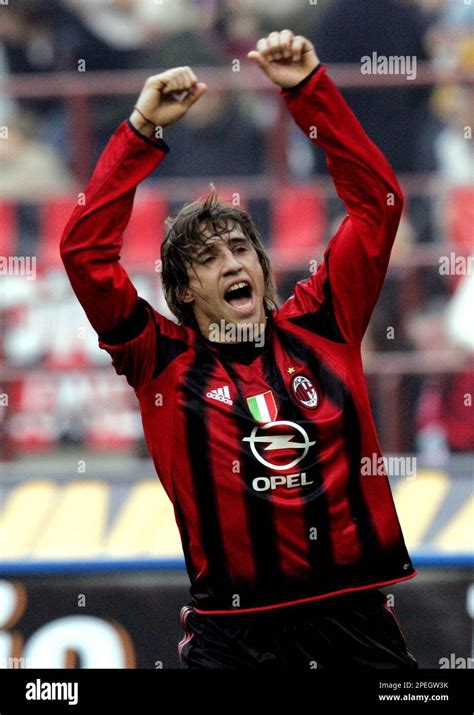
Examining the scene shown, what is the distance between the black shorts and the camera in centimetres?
343

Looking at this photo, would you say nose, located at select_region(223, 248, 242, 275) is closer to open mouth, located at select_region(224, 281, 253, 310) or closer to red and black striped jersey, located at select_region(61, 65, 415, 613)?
open mouth, located at select_region(224, 281, 253, 310)

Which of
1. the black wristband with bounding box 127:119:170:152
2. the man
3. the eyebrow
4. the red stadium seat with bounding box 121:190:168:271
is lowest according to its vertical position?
the man

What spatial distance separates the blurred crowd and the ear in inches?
136

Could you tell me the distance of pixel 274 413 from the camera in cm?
343

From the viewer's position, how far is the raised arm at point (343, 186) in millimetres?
3355

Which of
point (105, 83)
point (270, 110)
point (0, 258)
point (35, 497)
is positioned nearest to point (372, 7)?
point (270, 110)

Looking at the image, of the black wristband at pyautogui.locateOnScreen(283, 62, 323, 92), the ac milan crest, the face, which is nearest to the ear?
the face

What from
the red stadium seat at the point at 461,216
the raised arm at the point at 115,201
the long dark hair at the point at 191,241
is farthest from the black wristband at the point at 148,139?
the red stadium seat at the point at 461,216

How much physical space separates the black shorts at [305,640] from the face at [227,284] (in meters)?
0.72

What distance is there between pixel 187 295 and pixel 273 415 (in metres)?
0.45

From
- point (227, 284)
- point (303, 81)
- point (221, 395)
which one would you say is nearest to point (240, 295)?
point (227, 284)

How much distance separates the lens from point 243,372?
350cm

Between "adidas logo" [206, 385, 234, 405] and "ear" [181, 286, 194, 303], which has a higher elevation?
"ear" [181, 286, 194, 303]

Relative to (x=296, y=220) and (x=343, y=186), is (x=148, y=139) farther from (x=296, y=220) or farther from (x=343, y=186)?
(x=296, y=220)
